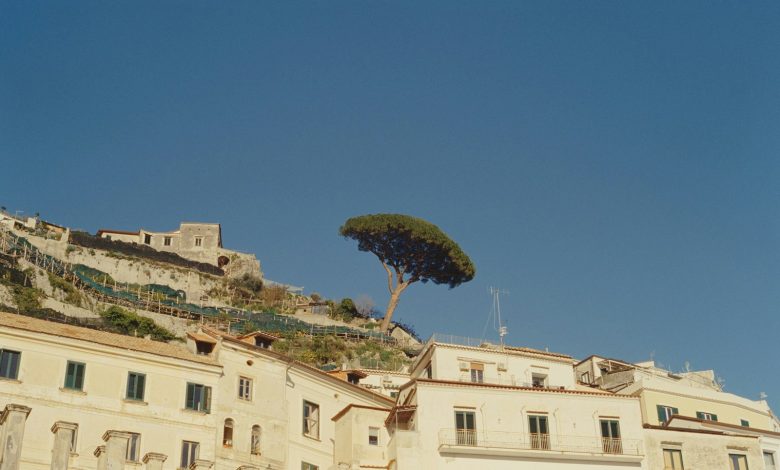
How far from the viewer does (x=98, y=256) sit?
104m

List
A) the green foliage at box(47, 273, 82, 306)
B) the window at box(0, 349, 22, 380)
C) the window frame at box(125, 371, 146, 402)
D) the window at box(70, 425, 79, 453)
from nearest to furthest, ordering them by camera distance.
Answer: the window at box(70, 425, 79, 453) → the window at box(0, 349, 22, 380) → the window frame at box(125, 371, 146, 402) → the green foliage at box(47, 273, 82, 306)

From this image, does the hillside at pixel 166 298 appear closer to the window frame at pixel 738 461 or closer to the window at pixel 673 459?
the window at pixel 673 459

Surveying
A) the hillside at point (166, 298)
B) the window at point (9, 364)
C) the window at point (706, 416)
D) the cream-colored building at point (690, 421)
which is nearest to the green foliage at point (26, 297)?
the hillside at point (166, 298)

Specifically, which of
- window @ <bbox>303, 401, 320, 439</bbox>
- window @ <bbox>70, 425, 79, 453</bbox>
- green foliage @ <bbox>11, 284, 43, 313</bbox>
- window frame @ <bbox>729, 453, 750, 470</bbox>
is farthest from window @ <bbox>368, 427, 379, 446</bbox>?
green foliage @ <bbox>11, 284, 43, 313</bbox>

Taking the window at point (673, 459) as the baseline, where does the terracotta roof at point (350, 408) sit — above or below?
above

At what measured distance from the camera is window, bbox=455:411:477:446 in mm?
51750

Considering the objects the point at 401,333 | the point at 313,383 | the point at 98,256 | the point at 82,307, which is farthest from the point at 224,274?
the point at 313,383

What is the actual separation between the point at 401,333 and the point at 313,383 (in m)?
46.3

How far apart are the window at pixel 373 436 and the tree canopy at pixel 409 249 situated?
148 feet

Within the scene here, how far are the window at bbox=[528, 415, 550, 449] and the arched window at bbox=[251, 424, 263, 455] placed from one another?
13.5 metres

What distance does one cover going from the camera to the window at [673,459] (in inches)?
2120

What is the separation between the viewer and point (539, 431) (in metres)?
53.2

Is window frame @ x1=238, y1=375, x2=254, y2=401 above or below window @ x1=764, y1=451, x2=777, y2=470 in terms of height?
above

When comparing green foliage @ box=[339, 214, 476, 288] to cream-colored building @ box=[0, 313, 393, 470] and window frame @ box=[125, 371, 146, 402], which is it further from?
window frame @ box=[125, 371, 146, 402]
